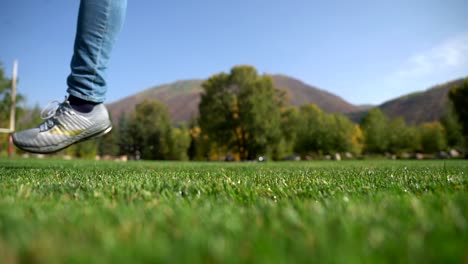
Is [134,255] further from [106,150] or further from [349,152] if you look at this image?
[106,150]

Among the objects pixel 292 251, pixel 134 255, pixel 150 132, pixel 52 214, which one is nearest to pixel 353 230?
pixel 292 251

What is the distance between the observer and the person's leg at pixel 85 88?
92.3 inches

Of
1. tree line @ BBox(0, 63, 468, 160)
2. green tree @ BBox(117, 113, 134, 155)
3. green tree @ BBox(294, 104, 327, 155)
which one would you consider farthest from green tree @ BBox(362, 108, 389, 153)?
green tree @ BBox(117, 113, 134, 155)

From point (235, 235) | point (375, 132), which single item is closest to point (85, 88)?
point (235, 235)

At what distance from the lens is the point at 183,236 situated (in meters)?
0.67

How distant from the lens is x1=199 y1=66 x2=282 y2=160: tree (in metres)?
32.4

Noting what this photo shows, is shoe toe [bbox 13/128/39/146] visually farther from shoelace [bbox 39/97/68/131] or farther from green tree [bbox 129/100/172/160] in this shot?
green tree [bbox 129/100/172/160]

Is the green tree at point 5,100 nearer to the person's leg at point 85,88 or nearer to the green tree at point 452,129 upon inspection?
the person's leg at point 85,88

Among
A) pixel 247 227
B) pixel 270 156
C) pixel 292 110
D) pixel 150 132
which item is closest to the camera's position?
pixel 247 227

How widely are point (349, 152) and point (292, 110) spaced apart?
10310mm

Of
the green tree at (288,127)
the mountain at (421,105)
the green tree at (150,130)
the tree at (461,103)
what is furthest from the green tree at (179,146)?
the mountain at (421,105)

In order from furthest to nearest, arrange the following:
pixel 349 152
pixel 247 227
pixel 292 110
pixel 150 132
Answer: pixel 150 132, pixel 349 152, pixel 292 110, pixel 247 227

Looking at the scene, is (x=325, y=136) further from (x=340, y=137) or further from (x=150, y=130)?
(x=150, y=130)

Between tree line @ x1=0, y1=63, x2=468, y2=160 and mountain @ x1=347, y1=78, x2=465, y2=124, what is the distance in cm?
6111
